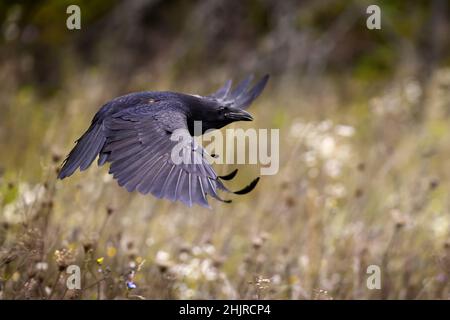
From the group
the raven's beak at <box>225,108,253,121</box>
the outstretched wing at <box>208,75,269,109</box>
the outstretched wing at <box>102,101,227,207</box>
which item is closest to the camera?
the outstretched wing at <box>102,101,227,207</box>

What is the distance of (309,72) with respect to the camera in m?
8.09

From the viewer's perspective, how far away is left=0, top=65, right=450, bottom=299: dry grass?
3.05 m

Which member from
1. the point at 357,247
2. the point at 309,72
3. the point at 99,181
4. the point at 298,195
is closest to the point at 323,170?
the point at 298,195

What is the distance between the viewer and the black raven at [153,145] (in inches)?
108

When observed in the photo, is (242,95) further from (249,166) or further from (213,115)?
(249,166)

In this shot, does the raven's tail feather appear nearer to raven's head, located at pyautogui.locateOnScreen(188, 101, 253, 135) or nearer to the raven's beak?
raven's head, located at pyautogui.locateOnScreen(188, 101, 253, 135)

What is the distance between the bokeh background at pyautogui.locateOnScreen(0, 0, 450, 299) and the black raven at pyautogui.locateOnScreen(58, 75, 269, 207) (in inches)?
8.9

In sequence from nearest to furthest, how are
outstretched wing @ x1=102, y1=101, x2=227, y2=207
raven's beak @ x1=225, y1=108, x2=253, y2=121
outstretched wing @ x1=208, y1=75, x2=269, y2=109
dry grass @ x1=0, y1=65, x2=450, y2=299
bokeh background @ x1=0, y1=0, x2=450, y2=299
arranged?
outstretched wing @ x1=102, y1=101, x2=227, y2=207, dry grass @ x1=0, y1=65, x2=450, y2=299, bokeh background @ x1=0, y1=0, x2=450, y2=299, raven's beak @ x1=225, y1=108, x2=253, y2=121, outstretched wing @ x1=208, y1=75, x2=269, y2=109

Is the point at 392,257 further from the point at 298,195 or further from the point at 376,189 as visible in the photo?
the point at 376,189

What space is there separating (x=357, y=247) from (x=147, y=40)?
599cm

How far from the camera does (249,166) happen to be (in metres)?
5.68

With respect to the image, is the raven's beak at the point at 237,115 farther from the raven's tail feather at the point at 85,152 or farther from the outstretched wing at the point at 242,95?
the raven's tail feather at the point at 85,152

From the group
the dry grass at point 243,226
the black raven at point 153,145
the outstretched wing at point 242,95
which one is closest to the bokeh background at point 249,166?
the dry grass at point 243,226

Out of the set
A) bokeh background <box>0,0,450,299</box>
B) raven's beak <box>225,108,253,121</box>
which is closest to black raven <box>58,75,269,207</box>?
raven's beak <box>225,108,253,121</box>
